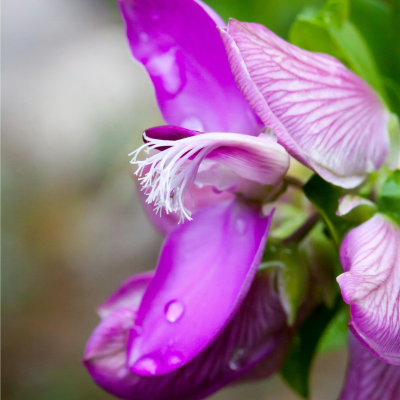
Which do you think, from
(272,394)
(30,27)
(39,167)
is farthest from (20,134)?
(272,394)

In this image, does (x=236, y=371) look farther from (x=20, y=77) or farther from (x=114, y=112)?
(x=20, y=77)

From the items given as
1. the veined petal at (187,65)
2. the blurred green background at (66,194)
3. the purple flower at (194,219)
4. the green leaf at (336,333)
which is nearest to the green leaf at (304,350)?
the green leaf at (336,333)

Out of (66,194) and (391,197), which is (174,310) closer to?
(391,197)

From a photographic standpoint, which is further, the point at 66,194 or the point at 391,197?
the point at 66,194

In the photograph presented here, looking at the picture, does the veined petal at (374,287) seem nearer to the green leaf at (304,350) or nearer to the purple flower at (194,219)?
the purple flower at (194,219)

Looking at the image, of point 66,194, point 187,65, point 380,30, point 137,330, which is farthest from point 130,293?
point 66,194

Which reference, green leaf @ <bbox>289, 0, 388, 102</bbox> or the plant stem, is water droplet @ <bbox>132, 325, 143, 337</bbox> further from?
green leaf @ <bbox>289, 0, 388, 102</bbox>
